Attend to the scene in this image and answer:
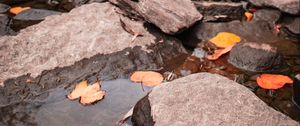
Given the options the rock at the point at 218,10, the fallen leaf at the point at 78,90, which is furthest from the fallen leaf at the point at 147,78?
the rock at the point at 218,10

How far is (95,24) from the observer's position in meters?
4.71

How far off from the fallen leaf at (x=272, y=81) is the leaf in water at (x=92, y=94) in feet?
5.59

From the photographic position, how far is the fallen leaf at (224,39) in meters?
4.63

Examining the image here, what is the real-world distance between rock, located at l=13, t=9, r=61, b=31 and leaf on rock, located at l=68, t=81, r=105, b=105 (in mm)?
1919

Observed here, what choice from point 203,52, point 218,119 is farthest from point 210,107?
point 203,52

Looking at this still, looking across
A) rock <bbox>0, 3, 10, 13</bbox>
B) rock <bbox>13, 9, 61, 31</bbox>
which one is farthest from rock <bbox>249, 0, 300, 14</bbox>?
rock <bbox>0, 3, 10, 13</bbox>

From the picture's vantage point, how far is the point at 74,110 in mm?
3479

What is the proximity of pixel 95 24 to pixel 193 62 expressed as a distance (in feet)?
4.52

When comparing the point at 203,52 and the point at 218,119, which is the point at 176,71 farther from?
the point at 218,119

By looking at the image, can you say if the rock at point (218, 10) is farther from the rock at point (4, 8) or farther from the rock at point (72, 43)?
the rock at point (4, 8)

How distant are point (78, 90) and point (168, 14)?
1474 mm

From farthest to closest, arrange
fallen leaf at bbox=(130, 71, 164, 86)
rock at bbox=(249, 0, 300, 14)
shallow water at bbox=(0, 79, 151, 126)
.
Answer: rock at bbox=(249, 0, 300, 14)
fallen leaf at bbox=(130, 71, 164, 86)
shallow water at bbox=(0, 79, 151, 126)

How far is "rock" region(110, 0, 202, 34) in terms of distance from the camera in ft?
14.4

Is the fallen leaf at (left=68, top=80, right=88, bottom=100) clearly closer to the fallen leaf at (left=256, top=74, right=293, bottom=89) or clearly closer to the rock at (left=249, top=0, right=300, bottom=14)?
the fallen leaf at (left=256, top=74, right=293, bottom=89)
